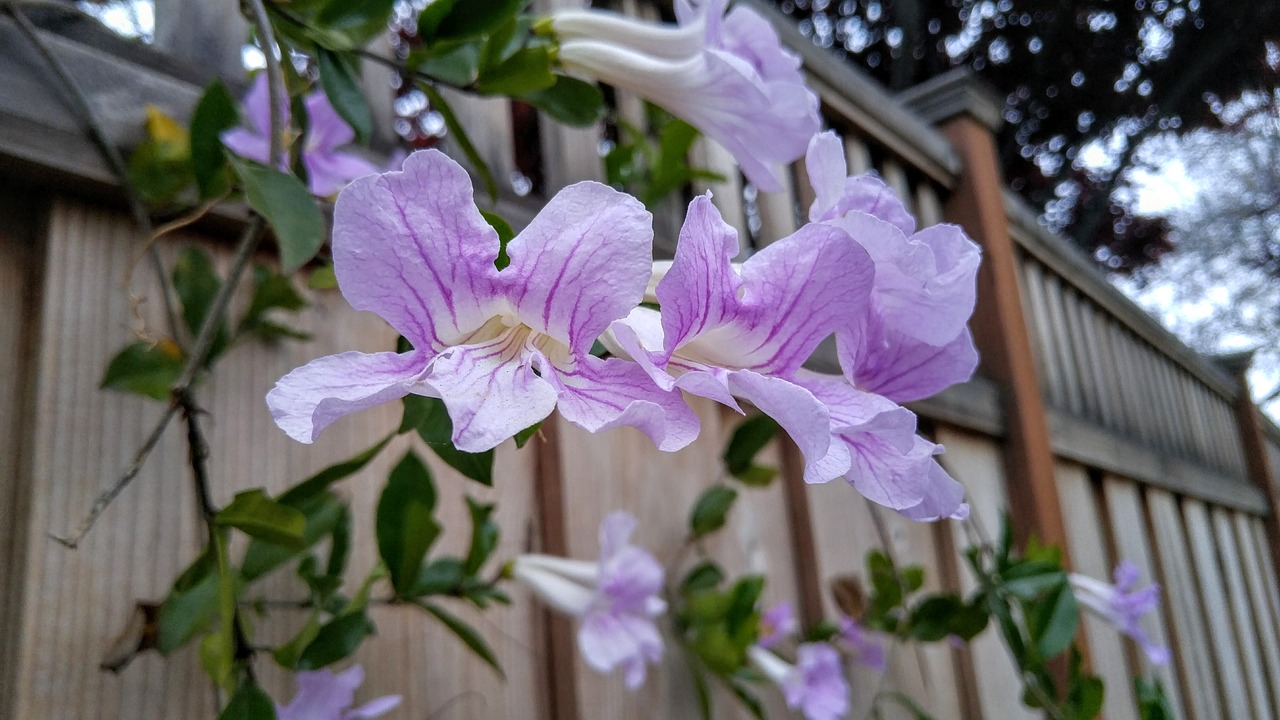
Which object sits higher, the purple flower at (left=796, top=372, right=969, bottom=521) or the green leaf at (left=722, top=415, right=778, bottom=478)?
the green leaf at (left=722, top=415, right=778, bottom=478)

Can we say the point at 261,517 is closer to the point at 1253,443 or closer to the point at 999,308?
the point at 999,308

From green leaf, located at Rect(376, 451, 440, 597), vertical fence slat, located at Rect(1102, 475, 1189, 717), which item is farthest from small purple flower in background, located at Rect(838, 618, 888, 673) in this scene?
vertical fence slat, located at Rect(1102, 475, 1189, 717)

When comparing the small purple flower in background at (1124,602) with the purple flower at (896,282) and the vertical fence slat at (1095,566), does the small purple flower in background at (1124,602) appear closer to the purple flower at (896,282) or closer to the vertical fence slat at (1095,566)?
the vertical fence slat at (1095,566)

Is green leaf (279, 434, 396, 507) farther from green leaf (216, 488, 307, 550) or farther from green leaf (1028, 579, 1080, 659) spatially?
green leaf (1028, 579, 1080, 659)

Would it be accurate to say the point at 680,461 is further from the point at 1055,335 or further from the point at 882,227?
the point at 1055,335

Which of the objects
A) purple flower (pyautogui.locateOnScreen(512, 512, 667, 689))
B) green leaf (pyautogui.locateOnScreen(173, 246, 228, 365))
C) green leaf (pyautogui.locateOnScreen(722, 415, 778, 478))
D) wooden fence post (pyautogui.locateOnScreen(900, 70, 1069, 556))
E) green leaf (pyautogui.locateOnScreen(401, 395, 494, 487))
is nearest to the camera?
green leaf (pyautogui.locateOnScreen(401, 395, 494, 487))

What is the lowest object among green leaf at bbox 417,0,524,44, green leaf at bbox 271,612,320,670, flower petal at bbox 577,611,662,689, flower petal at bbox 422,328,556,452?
flower petal at bbox 577,611,662,689

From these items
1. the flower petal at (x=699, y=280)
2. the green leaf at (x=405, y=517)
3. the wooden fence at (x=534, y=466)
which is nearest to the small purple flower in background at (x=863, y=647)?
the wooden fence at (x=534, y=466)

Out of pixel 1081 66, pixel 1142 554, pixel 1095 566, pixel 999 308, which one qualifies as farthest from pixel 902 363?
pixel 1081 66

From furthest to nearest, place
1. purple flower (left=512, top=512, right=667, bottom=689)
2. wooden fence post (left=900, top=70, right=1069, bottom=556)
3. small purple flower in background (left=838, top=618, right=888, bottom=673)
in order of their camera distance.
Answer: wooden fence post (left=900, top=70, right=1069, bottom=556), small purple flower in background (left=838, top=618, right=888, bottom=673), purple flower (left=512, top=512, right=667, bottom=689)
